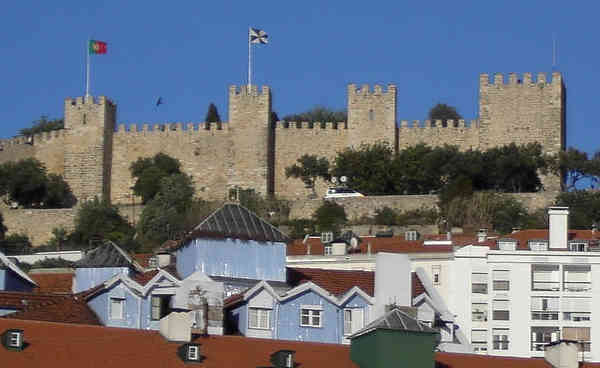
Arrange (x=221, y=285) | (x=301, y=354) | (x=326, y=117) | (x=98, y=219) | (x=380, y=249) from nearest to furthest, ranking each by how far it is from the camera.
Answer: (x=301, y=354)
(x=221, y=285)
(x=380, y=249)
(x=98, y=219)
(x=326, y=117)

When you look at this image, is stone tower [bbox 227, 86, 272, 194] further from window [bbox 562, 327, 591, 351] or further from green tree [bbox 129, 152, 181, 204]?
window [bbox 562, 327, 591, 351]

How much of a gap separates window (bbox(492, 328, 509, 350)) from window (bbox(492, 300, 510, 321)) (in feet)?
1.11

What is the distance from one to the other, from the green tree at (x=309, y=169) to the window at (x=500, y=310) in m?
31.0

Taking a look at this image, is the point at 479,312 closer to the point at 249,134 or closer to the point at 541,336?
the point at 541,336

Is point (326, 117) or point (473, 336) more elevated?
point (326, 117)

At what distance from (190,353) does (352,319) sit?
273 inches

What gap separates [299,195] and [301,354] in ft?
171

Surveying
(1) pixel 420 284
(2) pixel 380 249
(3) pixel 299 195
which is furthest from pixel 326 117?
(1) pixel 420 284

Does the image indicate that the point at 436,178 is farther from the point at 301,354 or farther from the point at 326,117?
the point at 301,354

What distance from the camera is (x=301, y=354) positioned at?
98.9 ft

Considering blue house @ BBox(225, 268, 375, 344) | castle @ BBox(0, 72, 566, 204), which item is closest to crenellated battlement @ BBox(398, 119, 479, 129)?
castle @ BBox(0, 72, 566, 204)

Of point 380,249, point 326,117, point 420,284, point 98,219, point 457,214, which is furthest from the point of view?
point 326,117

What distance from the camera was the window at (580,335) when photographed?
4828 cm

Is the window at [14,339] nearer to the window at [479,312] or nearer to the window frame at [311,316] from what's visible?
the window frame at [311,316]
